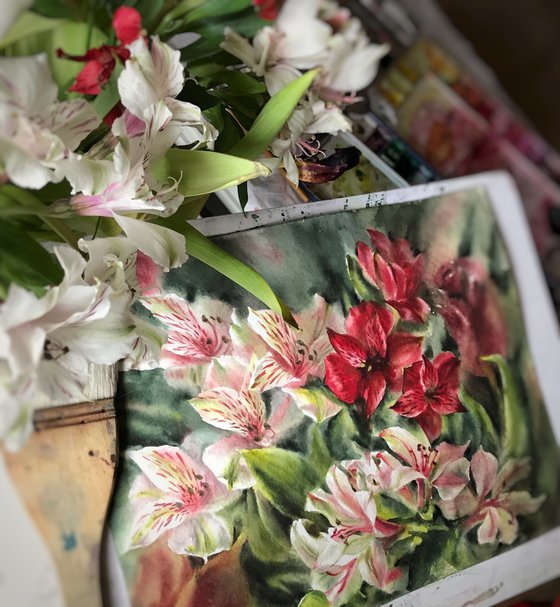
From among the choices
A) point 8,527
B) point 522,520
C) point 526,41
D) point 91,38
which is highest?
point 91,38

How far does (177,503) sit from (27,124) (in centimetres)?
35

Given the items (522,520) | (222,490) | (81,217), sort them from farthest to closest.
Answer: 1. (522,520)
2. (222,490)
3. (81,217)

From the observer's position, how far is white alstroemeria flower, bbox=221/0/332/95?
0.64m

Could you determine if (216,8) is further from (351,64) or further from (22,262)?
(22,262)

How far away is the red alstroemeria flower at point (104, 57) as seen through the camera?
518 millimetres

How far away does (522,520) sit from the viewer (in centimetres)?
87

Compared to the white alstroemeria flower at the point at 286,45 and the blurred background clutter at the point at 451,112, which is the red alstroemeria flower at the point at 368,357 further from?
the blurred background clutter at the point at 451,112

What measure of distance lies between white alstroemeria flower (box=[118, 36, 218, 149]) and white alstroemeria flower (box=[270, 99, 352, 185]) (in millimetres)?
101

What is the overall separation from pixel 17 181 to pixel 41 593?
0.31 metres

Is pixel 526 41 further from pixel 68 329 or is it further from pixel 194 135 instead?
pixel 68 329

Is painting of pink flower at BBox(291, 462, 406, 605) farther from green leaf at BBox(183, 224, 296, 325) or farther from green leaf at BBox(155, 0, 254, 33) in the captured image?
green leaf at BBox(155, 0, 254, 33)

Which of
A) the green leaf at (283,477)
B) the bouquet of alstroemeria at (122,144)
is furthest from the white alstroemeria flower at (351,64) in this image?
the green leaf at (283,477)

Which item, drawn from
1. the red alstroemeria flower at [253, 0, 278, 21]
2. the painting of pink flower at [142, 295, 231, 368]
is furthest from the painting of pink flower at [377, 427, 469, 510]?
the red alstroemeria flower at [253, 0, 278, 21]

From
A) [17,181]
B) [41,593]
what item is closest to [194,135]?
[17,181]
